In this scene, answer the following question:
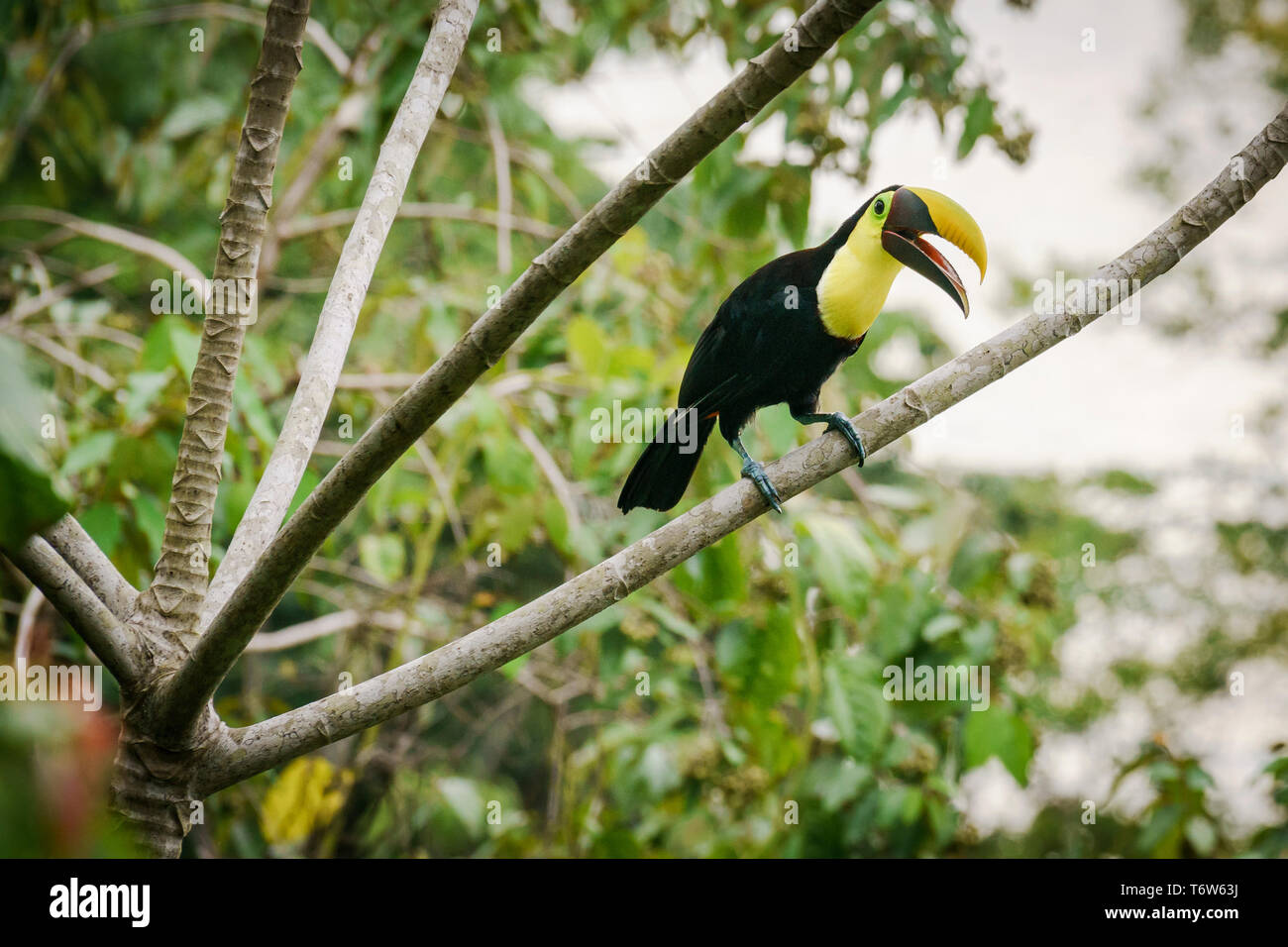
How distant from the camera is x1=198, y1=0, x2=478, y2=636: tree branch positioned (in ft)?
5.30

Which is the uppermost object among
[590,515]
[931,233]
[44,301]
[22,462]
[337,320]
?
[44,301]

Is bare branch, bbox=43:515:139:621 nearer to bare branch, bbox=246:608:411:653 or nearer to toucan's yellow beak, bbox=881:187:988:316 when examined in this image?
bare branch, bbox=246:608:411:653

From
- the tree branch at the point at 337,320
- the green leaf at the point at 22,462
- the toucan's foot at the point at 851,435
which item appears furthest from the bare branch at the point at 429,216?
the green leaf at the point at 22,462

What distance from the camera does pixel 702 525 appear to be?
1540 millimetres

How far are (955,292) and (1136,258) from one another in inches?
11.3

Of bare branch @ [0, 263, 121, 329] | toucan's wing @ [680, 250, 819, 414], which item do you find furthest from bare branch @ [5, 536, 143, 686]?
bare branch @ [0, 263, 121, 329]

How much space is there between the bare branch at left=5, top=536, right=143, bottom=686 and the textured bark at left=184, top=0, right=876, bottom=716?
21cm

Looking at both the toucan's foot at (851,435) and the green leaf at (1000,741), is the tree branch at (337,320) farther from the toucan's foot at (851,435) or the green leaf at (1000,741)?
the green leaf at (1000,741)

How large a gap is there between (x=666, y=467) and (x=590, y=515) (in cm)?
145

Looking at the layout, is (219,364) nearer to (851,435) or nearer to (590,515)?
(851,435)

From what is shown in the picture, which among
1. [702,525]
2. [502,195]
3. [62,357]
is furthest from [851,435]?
[62,357]

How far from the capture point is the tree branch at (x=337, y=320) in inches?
63.6
